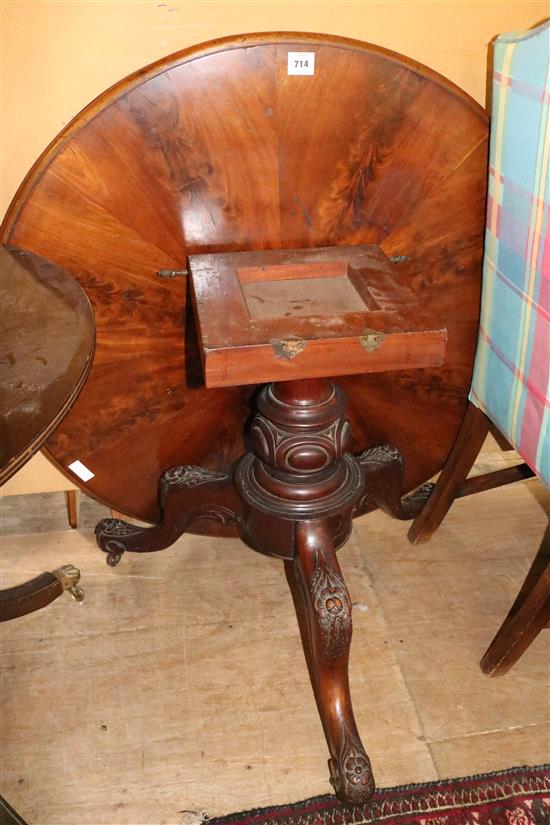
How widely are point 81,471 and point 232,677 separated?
54cm

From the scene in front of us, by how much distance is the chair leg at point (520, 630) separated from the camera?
1448 millimetres

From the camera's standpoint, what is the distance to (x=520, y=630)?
1.51 meters

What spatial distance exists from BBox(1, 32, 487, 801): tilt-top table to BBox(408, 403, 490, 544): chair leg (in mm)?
171

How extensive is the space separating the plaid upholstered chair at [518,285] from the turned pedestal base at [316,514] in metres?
0.33

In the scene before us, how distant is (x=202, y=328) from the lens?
1.19 meters

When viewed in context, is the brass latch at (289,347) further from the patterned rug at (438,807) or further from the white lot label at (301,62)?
the patterned rug at (438,807)

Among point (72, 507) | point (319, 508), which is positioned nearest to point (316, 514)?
point (319, 508)

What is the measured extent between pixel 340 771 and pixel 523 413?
73 cm

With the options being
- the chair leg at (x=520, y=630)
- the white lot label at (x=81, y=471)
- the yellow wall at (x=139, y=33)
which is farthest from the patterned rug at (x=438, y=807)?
the yellow wall at (x=139, y=33)

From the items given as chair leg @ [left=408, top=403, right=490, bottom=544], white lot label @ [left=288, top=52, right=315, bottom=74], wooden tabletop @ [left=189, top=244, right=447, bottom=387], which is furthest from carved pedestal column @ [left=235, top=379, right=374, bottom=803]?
white lot label @ [left=288, top=52, right=315, bottom=74]

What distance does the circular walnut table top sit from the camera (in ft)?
4.50

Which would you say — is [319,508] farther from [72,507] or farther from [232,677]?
[72,507]

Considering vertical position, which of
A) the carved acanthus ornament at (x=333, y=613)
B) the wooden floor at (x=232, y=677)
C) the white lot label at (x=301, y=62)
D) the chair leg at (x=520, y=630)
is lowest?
the wooden floor at (x=232, y=677)

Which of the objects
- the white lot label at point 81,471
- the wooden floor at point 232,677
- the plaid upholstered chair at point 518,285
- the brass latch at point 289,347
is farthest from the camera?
the white lot label at point 81,471
